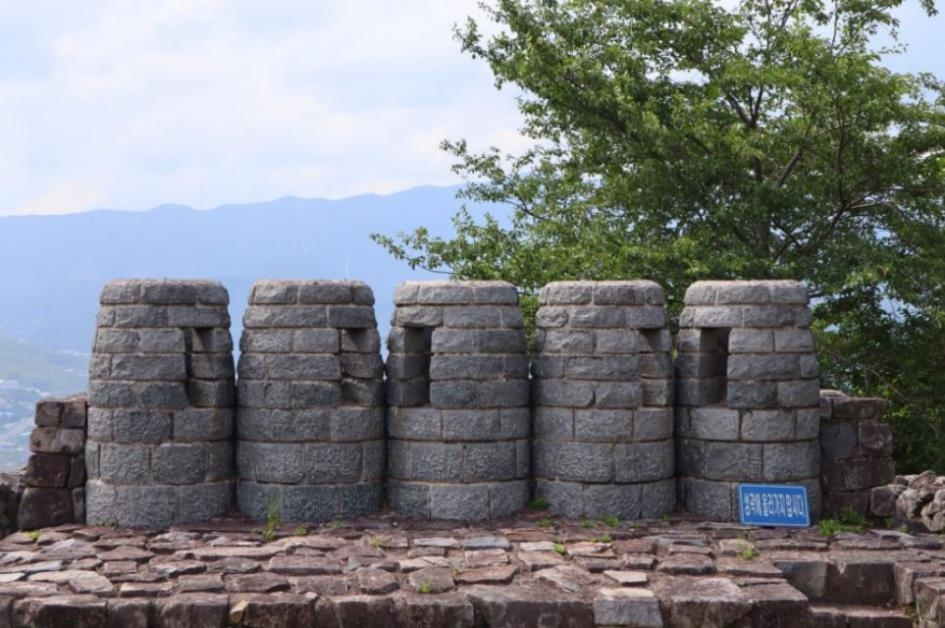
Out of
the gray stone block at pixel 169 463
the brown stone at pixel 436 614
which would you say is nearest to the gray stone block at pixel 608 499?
the brown stone at pixel 436 614

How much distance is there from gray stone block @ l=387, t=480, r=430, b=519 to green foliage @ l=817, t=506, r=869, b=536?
3.56 meters

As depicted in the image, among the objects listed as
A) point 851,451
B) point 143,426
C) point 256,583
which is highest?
point 143,426

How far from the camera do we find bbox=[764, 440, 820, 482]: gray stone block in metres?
11.2

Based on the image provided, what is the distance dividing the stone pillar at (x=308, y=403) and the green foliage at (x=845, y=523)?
13.5 ft

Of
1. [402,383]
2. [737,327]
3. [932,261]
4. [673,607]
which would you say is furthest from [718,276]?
[673,607]

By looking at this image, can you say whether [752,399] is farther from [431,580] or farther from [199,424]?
[199,424]

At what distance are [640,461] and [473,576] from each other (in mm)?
2526

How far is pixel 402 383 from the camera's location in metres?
11.3

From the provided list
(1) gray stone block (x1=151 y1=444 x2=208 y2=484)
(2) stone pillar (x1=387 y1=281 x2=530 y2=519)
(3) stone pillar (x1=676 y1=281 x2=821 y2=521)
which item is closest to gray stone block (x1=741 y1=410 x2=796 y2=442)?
(3) stone pillar (x1=676 y1=281 x2=821 y2=521)

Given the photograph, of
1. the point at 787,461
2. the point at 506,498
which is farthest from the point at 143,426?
the point at 787,461

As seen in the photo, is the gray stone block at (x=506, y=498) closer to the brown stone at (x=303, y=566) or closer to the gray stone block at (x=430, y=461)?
the gray stone block at (x=430, y=461)

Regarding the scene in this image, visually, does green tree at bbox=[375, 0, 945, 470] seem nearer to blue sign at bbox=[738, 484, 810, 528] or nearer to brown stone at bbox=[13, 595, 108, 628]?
blue sign at bbox=[738, 484, 810, 528]

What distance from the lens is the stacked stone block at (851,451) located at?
460 inches

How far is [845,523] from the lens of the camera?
11.6 meters
